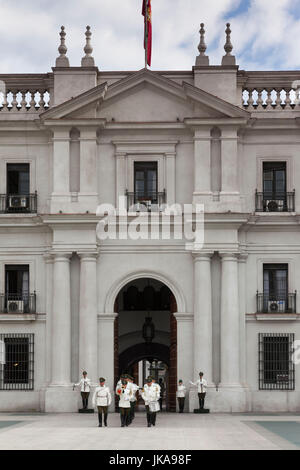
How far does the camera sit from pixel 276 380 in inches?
1634

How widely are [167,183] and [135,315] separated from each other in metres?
8.36

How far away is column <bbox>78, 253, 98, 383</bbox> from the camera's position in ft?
134

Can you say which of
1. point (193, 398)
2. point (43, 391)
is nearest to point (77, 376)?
point (43, 391)

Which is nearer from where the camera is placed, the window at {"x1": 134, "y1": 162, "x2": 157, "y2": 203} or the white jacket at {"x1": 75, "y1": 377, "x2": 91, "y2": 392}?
the white jacket at {"x1": 75, "y1": 377, "x2": 91, "y2": 392}

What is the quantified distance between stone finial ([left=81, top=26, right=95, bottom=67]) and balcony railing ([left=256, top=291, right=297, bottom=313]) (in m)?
12.0

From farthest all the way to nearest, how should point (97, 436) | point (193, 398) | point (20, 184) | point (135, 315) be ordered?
point (135, 315) → point (20, 184) → point (193, 398) → point (97, 436)

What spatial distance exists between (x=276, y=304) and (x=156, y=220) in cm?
604

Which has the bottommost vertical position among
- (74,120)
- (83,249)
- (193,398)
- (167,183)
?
(193,398)

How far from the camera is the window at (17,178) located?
43.2 m

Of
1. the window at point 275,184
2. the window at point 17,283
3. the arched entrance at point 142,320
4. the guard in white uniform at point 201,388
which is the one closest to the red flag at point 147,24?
the window at point 275,184

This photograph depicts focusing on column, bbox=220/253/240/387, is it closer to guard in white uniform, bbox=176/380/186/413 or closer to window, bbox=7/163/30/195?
guard in white uniform, bbox=176/380/186/413

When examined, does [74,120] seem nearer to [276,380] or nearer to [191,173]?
[191,173]

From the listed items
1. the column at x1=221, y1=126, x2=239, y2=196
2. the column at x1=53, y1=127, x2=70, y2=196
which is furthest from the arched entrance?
the column at x1=221, y1=126, x2=239, y2=196

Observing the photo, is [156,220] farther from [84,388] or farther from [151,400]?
[151,400]
